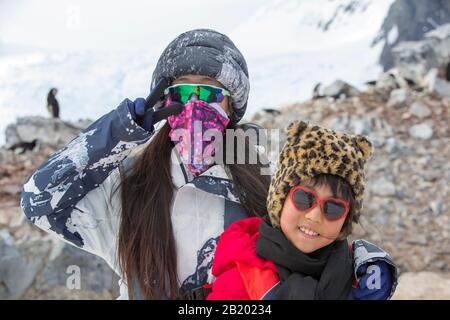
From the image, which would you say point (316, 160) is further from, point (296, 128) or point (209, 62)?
point (209, 62)

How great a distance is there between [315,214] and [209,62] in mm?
899

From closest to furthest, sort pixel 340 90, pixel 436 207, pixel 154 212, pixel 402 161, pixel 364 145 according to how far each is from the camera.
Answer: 1. pixel 364 145
2. pixel 154 212
3. pixel 436 207
4. pixel 402 161
5. pixel 340 90

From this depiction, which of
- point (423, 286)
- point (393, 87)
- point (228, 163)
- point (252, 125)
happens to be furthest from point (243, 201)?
point (393, 87)

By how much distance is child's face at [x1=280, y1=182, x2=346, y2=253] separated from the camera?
165cm

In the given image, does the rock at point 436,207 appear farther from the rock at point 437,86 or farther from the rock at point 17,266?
the rock at point 17,266

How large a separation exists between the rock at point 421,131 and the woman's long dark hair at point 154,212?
5.54 meters

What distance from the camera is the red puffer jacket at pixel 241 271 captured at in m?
1.68

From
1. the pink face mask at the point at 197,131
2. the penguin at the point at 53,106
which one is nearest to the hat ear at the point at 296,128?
the pink face mask at the point at 197,131

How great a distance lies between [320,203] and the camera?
166 cm

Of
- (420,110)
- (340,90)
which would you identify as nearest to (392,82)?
(340,90)

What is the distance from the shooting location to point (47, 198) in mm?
2020
